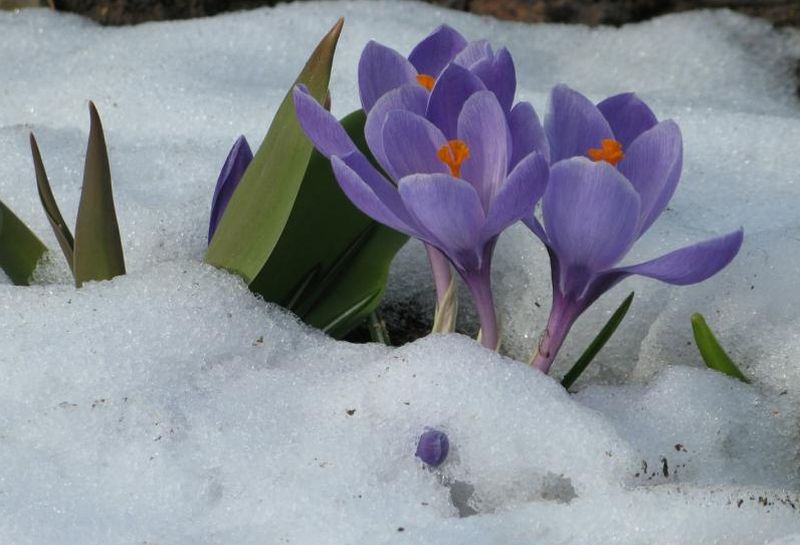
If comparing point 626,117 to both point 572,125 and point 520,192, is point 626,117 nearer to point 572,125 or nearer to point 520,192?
point 572,125

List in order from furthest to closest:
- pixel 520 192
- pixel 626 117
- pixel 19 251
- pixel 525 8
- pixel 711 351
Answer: pixel 525 8
pixel 19 251
pixel 711 351
pixel 626 117
pixel 520 192

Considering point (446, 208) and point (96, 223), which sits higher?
point (446, 208)

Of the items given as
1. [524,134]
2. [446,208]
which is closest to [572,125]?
[524,134]

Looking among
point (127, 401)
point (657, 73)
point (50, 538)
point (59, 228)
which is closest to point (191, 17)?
point (657, 73)

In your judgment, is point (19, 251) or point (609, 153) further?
point (19, 251)

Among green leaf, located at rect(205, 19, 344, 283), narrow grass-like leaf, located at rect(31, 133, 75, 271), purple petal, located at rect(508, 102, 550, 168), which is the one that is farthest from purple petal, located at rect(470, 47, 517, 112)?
narrow grass-like leaf, located at rect(31, 133, 75, 271)

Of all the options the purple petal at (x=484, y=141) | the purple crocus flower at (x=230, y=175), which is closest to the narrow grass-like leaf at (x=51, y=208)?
the purple crocus flower at (x=230, y=175)

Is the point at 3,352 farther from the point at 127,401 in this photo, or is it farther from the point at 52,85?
the point at 52,85
